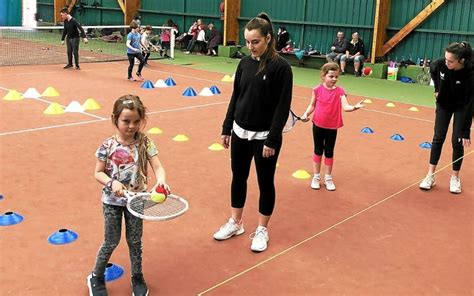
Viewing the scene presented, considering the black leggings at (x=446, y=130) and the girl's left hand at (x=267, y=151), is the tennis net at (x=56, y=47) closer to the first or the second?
the black leggings at (x=446, y=130)

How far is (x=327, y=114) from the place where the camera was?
6.24m

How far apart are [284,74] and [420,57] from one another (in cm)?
1529

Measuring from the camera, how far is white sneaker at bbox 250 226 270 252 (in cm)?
472

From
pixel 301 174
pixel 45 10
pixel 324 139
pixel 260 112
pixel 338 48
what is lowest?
pixel 301 174

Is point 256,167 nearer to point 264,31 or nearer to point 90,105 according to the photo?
point 264,31

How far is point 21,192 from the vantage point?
5.88 meters

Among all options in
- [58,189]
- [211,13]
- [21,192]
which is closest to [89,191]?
[58,189]

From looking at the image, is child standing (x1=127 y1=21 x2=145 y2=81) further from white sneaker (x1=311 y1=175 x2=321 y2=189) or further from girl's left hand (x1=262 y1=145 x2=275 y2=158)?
girl's left hand (x1=262 y1=145 x2=275 y2=158)

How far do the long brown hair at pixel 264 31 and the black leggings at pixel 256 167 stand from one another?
0.67 m

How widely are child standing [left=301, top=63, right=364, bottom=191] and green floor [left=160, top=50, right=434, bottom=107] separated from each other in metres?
7.80

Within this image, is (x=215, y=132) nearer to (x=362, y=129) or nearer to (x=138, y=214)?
(x=362, y=129)

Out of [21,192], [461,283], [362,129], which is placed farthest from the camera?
[362,129]

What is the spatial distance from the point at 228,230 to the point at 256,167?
0.72 metres

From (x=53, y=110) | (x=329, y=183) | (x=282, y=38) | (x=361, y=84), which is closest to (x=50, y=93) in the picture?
(x=53, y=110)
